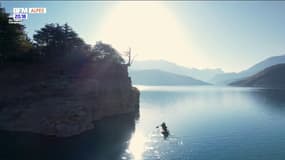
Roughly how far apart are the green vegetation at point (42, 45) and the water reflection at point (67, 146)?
77.3 feet

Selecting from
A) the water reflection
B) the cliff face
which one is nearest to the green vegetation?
the cliff face

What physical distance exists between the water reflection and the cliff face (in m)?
3.27

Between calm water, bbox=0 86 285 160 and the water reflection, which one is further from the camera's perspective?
calm water, bbox=0 86 285 160

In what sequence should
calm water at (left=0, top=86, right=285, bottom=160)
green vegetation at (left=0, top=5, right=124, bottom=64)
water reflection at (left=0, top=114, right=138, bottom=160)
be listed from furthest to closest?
1. green vegetation at (left=0, top=5, right=124, bottom=64)
2. calm water at (left=0, top=86, right=285, bottom=160)
3. water reflection at (left=0, top=114, right=138, bottom=160)

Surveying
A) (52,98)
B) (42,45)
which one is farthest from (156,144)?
(42,45)

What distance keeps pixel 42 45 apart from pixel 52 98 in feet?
76.3

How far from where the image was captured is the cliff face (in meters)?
48.4

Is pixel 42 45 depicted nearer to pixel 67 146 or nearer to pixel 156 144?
pixel 67 146

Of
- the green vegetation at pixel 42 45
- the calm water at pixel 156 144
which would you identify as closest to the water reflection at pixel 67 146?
the calm water at pixel 156 144

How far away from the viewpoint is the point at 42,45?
65375 mm

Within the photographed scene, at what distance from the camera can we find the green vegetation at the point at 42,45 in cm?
5553

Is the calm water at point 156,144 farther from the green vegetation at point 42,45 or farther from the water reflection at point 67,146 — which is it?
the green vegetation at point 42,45

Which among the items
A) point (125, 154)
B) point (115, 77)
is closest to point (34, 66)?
point (115, 77)

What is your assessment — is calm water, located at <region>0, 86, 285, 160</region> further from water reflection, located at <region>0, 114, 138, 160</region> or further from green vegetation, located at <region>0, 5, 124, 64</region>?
green vegetation, located at <region>0, 5, 124, 64</region>
